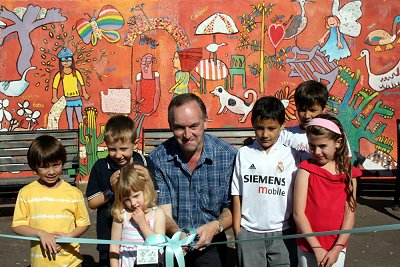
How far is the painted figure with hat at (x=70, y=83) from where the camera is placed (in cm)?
944

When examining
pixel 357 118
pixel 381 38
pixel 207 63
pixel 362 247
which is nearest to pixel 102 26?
pixel 207 63

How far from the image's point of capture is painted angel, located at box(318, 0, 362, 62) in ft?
31.3

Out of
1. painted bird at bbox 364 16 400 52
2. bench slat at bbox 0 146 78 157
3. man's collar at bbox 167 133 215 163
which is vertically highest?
painted bird at bbox 364 16 400 52

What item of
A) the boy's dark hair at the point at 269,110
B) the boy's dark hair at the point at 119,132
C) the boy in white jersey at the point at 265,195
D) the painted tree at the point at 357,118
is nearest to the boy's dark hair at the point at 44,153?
the boy's dark hair at the point at 119,132

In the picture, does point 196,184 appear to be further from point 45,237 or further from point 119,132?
point 45,237

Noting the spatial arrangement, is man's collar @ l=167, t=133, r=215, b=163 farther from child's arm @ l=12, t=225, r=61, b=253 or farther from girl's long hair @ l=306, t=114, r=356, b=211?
child's arm @ l=12, t=225, r=61, b=253

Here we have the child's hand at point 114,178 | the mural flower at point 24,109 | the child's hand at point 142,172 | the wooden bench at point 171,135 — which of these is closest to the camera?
the child's hand at point 142,172

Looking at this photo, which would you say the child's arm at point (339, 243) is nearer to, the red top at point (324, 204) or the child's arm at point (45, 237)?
the red top at point (324, 204)

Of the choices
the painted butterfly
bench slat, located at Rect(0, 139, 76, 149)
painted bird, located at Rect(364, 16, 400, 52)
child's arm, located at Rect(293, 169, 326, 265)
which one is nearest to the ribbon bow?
child's arm, located at Rect(293, 169, 326, 265)

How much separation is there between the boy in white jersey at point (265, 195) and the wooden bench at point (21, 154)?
428cm

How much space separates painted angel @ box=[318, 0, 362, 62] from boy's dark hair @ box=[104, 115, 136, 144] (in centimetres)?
604

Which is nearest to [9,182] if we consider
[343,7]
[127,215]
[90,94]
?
[90,94]

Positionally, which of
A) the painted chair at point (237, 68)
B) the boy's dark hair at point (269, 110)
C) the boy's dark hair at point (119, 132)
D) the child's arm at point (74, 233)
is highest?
the painted chair at point (237, 68)

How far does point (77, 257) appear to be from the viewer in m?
4.27
